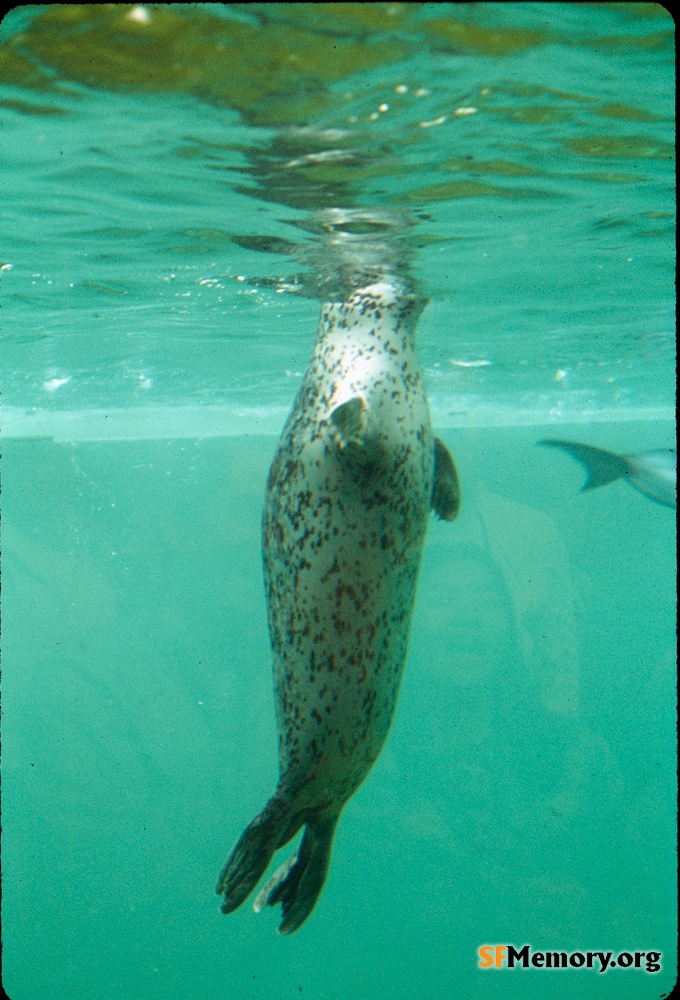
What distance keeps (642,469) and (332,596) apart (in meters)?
3.56

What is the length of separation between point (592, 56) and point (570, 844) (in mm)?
20913

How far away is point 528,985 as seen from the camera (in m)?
18.2

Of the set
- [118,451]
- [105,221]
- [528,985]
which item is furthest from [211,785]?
[105,221]

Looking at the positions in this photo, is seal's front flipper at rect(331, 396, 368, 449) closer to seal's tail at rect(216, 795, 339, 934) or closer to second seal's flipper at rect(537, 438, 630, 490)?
seal's tail at rect(216, 795, 339, 934)

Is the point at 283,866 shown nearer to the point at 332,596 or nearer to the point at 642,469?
the point at 332,596

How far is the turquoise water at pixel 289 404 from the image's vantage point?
383 cm

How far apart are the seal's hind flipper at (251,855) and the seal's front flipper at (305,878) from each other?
0.37 meters

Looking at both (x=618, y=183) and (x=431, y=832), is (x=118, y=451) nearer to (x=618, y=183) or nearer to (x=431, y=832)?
(x=431, y=832)

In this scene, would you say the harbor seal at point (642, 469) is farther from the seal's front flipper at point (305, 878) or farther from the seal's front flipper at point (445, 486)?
the seal's front flipper at point (305, 878)

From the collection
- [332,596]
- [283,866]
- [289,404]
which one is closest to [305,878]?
[283,866]

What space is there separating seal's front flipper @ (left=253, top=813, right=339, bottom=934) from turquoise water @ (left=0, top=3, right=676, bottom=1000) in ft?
12.6

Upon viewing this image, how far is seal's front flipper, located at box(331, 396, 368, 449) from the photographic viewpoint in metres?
3.06

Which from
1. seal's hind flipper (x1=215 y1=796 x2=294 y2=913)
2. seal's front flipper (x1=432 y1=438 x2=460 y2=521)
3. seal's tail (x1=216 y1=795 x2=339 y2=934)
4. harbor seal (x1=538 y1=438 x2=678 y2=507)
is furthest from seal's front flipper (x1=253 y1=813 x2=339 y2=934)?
harbor seal (x1=538 y1=438 x2=678 y2=507)

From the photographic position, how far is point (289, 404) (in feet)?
57.2
